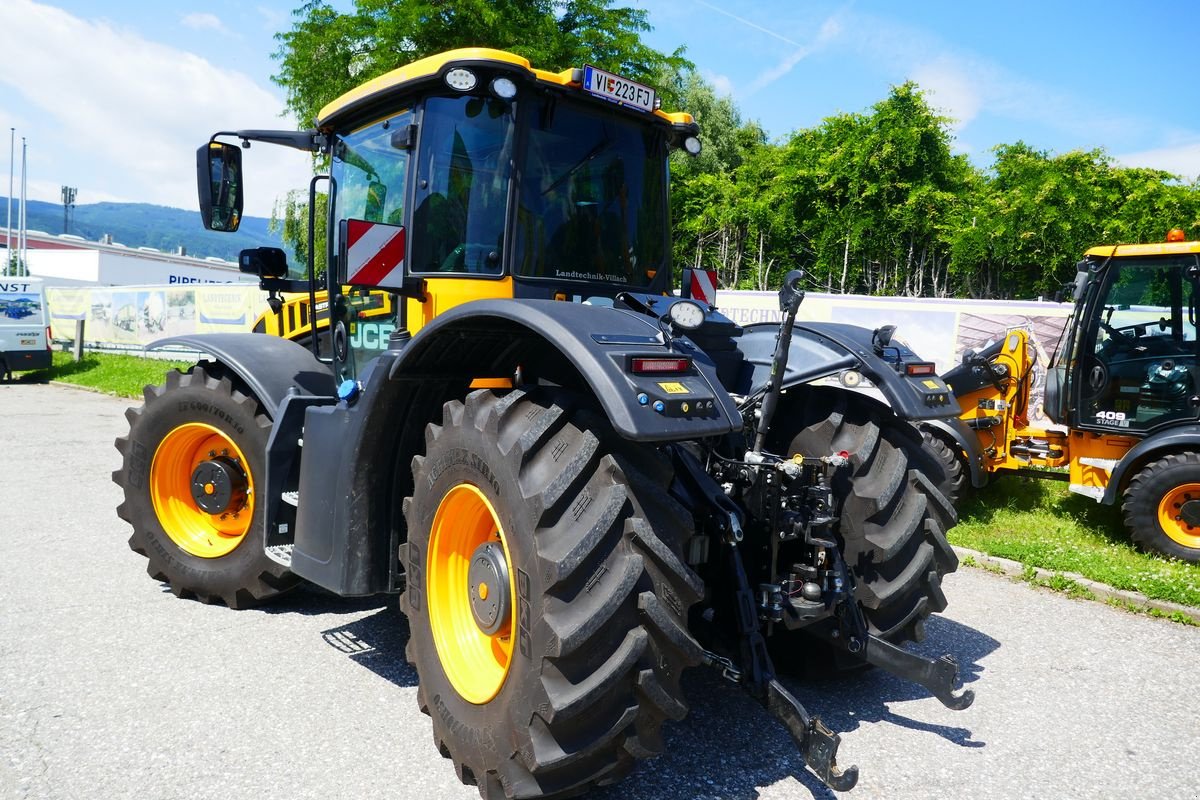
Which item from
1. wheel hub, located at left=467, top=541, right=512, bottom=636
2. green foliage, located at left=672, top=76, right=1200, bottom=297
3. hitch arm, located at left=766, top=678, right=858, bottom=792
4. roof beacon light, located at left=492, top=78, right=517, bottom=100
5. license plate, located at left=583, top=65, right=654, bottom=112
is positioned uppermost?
green foliage, located at left=672, top=76, right=1200, bottom=297

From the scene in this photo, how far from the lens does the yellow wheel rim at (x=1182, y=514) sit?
623cm

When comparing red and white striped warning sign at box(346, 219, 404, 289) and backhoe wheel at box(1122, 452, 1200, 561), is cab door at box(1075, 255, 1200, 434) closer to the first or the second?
backhoe wheel at box(1122, 452, 1200, 561)

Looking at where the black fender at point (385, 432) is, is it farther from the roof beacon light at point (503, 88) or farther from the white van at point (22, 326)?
the white van at point (22, 326)

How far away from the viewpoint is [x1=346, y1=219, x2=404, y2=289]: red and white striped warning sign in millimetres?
3381

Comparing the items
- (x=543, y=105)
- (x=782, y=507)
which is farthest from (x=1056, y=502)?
(x=543, y=105)

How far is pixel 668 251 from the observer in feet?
14.4

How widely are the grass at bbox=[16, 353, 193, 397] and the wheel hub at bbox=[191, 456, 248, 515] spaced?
482 inches

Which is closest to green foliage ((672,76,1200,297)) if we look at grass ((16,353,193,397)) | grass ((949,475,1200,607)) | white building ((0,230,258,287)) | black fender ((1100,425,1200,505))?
grass ((16,353,193,397))

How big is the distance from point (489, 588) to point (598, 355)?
931 mm

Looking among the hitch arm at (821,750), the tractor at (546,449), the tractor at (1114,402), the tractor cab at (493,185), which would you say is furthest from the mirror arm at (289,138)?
the tractor at (1114,402)

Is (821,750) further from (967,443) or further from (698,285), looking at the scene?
(967,443)

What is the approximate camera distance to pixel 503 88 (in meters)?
3.48

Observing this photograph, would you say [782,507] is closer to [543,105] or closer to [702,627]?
[702,627]

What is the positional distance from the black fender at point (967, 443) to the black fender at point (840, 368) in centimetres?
395
